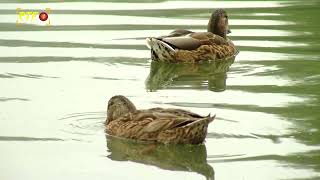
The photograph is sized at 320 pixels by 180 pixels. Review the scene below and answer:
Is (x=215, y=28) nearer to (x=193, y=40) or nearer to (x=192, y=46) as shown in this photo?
(x=193, y=40)

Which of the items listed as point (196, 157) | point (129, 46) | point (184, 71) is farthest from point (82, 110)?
point (129, 46)

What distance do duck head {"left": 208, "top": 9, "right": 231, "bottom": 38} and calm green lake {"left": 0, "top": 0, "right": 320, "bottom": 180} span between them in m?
0.33

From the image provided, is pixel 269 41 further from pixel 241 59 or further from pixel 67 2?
pixel 67 2

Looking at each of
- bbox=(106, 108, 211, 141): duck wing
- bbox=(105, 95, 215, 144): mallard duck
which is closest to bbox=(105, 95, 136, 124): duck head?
bbox=(105, 95, 215, 144): mallard duck

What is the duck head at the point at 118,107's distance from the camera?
417 inches

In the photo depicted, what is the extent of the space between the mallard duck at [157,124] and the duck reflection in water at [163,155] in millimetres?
73

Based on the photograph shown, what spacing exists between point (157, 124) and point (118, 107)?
0.72 metres

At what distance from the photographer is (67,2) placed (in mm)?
18688

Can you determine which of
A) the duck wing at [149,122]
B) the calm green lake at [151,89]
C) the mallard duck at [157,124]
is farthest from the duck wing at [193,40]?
the duck wing at [149,122]

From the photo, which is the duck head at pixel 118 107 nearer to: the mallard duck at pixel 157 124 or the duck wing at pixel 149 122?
the mallard duck at pixel 157 124

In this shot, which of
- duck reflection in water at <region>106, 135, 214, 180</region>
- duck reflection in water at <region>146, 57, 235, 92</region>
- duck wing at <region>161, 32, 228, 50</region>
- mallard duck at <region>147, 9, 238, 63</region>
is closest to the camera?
duck reflection in water at <region>106, 135, 214, 180</region>

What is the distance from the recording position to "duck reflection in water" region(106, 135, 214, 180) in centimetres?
930

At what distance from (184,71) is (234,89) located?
1763 millimetres

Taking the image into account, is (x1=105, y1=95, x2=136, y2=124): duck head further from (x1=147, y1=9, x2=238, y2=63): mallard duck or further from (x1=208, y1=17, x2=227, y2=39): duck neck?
(x1=208, y1=17, x2=227, y2=39): duck neck
